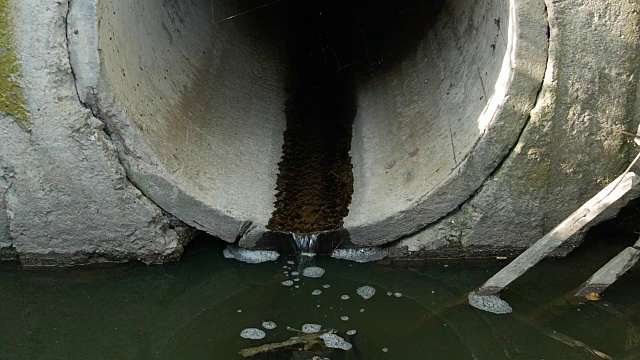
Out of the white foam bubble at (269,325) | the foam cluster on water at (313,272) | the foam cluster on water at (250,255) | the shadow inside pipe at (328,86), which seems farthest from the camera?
the shadow inside pipe at (328,86)

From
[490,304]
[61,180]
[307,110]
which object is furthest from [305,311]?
[307,110]

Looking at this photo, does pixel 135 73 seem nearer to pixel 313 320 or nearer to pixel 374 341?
pixel 313 320

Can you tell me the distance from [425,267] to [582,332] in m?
1.07

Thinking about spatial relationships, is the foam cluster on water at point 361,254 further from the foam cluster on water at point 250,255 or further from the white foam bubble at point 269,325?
the white foam bubble at point 269,325

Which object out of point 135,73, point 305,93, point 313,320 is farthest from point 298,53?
point 313,320

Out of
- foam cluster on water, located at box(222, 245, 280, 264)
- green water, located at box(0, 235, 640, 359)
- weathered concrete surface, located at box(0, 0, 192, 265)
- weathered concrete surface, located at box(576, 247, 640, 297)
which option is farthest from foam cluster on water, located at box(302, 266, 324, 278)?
weathered concrete surface, located at box(576, 247, 640, 297)

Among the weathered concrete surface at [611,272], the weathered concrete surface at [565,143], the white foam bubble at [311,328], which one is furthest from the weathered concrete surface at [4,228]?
the weathered concrete surface at [611,272]

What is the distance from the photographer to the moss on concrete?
4262mm

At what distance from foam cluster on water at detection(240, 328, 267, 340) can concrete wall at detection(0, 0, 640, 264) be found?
2.84ft

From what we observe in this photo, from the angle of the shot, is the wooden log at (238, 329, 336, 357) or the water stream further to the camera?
the water stream

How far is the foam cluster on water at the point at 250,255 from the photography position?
4.98 m

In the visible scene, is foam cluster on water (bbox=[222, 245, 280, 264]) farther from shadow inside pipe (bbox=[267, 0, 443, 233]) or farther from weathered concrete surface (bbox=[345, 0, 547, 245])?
weathered concrete surface (bbox=[345, 0, 547, 245])

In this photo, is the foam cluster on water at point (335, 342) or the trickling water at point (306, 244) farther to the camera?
the trickling water at point (306, 244)

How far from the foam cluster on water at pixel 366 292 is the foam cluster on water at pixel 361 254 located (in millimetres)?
316
